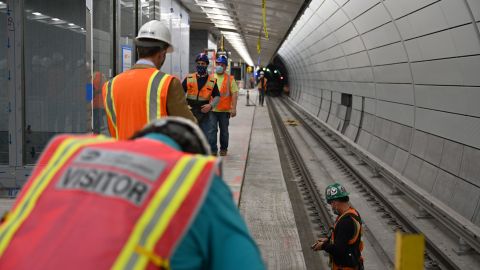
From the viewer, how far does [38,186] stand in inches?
57.0

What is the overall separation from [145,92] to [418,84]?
5705 mm

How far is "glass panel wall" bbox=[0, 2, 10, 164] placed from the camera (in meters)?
6.30

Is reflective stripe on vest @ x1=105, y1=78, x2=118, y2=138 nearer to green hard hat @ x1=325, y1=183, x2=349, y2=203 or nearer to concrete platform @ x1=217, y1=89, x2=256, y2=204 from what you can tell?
concrete platform @ x1=217, y1=89, x2=256, y2=204

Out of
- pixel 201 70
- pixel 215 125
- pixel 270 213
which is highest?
pixel 201 70

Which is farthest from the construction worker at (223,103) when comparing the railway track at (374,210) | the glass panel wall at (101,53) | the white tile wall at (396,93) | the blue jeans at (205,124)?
the white tile wall at (396,93)

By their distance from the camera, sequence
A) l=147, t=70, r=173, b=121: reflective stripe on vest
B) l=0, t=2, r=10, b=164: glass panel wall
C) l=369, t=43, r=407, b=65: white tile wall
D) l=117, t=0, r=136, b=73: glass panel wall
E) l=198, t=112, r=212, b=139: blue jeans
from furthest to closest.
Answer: l=198, t=112, r=212, b=139: blue jeans, l=369, t=43, r=407, b=65: white tile wall, l=117, t=0, r=136, b=73: glass panel wall, l=0, t=2, r=10, b=164: glass panel wall, l=147, t=70, r=173, b=121: reflective stripe on vest

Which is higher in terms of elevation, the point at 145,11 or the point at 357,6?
the point at 357,6

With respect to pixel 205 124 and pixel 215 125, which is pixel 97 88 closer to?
pixel 205 124

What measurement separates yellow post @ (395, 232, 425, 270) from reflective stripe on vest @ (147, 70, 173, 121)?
2147 mm

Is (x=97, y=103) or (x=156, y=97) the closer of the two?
(x=156, y=97)

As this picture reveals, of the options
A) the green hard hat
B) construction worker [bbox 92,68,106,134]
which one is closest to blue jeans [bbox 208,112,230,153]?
construction worker [bbox 92,68,106,134]

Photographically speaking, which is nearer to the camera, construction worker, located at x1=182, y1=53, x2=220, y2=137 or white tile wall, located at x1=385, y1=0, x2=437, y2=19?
white tile wall, located at x1=385, y1=0, x2=437, y2=19

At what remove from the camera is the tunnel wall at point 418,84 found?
20.9 feet

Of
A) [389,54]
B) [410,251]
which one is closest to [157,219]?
[410,251]
